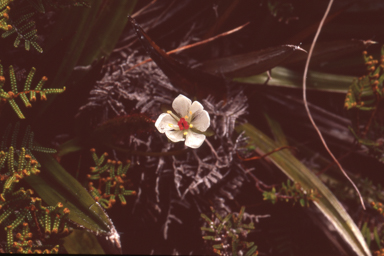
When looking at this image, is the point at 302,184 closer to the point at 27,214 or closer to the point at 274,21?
the point at 274,21

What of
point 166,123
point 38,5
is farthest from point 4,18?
point 166,123

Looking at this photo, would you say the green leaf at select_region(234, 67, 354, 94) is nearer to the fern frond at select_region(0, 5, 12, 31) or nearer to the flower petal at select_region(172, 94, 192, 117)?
the flower petal at select_region(172, 94, 192, 117)

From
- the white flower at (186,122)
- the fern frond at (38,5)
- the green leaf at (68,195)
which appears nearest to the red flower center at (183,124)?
the white flower at (186,122)

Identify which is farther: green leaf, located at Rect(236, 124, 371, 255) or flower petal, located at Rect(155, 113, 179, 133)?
green leaf, located at Rect(236, 124, 371, 255)

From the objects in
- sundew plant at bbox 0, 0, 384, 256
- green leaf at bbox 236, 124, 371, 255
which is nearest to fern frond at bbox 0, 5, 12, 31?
sundew plant at bbox 0, 0, 384, 256

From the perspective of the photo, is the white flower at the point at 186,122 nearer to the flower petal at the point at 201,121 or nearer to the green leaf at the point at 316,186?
the flower petal at the point at 201,121

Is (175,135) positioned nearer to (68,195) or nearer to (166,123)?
(166,123)
